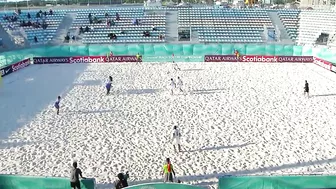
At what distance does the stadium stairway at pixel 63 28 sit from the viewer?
36081 mm

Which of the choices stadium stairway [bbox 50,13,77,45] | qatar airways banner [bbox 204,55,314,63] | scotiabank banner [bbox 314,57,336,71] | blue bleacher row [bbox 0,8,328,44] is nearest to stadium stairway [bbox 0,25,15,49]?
blue bleacher row [bbox 0,8,328,44]

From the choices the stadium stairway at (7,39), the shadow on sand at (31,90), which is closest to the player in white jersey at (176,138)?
the shadow on sand at (31,90)

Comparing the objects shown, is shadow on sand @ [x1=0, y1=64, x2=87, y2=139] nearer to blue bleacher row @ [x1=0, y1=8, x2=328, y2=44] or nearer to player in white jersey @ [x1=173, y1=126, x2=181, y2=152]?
player in white jersey @ [x1=173, y1=126, x2=181, y2=152]

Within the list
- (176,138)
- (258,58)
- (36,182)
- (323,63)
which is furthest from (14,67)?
(323,63)

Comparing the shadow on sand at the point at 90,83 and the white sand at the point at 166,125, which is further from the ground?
the shadow on sand at the point at 90,83

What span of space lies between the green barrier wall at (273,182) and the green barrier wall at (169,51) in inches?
854

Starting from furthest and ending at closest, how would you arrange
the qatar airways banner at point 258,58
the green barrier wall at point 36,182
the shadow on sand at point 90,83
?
the qatar airways banner at point 258,58, the shadow on sand at point 90,83, the green barrier wall at point 36,182

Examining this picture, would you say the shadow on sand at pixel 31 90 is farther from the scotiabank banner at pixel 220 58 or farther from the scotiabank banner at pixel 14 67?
the scotiabank banner at pixel 220 58

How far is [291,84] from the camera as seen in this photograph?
21.8 meters

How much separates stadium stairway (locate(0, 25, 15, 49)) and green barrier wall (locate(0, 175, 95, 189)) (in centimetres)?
2760

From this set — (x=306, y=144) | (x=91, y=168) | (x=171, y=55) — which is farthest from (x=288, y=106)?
(x=171, y=55)

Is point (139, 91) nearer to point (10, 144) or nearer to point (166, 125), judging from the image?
point (166, 125)

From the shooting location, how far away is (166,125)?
15.0 meters

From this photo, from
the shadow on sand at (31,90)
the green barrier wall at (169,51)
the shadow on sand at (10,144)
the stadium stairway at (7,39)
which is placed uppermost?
the stadium stairway at (7,39)
